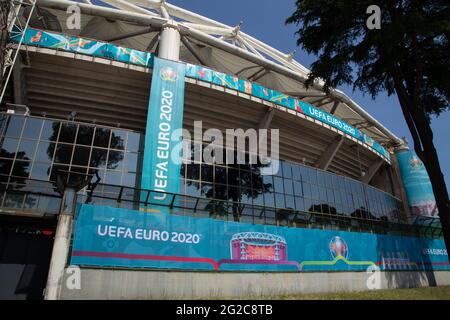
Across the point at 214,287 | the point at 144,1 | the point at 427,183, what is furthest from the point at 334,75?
the point at 427,183

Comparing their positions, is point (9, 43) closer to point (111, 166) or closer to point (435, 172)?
point (111, 166)

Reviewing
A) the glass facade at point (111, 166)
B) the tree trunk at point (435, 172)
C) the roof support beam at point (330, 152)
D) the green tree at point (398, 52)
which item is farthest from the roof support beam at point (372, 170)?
the tree trunk at point (435, 172)

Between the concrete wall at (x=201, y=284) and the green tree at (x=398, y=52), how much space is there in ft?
21.2

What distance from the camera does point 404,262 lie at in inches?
803

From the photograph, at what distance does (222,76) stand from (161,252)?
14613 millimetres

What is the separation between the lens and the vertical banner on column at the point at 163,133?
15.9m

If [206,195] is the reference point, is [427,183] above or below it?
above

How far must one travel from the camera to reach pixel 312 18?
15.5m

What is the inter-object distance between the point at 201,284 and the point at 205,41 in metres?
19.3

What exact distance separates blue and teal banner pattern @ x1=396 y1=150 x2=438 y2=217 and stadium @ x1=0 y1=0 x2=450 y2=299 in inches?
236

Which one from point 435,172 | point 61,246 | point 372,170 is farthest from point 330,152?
point 61,246

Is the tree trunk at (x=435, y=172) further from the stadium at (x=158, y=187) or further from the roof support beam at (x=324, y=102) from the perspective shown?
the roof support beam at (x=324, y=102)
